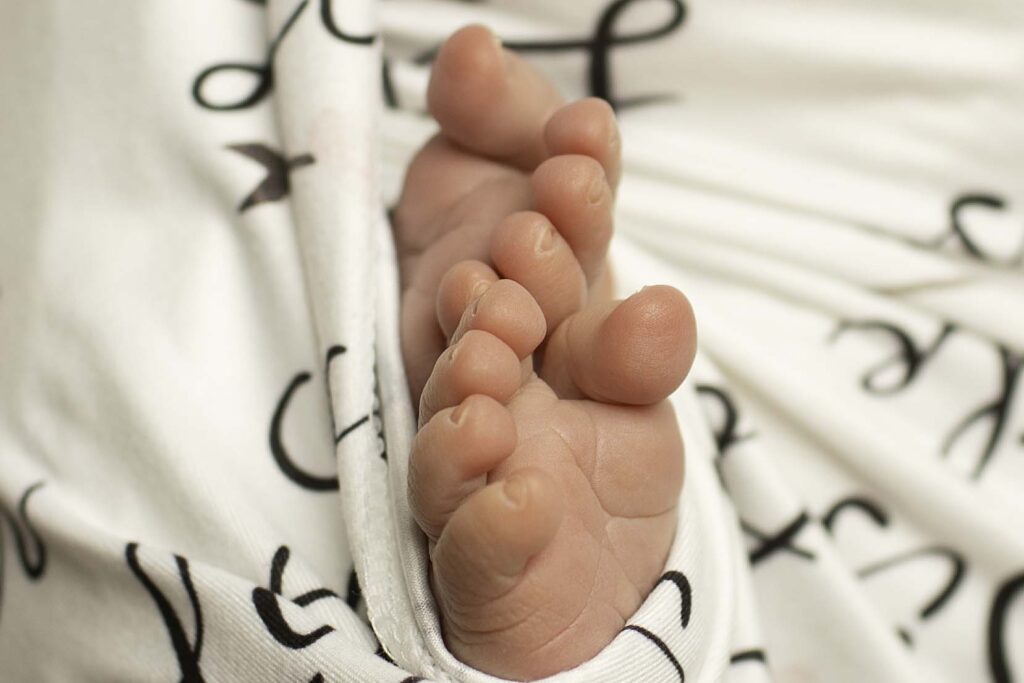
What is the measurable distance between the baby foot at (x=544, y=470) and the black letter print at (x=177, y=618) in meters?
0.15

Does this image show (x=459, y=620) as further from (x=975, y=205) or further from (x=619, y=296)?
(x=975, y=205)

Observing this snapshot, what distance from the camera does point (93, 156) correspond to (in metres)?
0.66

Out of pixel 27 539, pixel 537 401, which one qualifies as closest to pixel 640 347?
pixel 537 401

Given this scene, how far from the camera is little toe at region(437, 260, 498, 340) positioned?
48 cm

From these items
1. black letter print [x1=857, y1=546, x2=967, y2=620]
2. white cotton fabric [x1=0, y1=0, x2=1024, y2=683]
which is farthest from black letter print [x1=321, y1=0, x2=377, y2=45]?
black letter print [x1=857, y1=546, x2=967, y2=620]

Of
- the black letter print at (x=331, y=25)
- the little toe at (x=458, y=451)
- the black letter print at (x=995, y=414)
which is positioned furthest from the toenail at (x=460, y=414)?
the black letter print at (x=995, y=414)

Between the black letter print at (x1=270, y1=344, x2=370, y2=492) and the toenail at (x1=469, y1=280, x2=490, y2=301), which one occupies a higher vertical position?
the toenail at (x1=469, y1=280, x2=490, y2=301)

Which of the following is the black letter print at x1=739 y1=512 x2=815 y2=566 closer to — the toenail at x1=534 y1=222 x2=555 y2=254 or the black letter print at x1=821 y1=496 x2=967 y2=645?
the black letter print at x1=821 y1=496 x2=967 y2=645

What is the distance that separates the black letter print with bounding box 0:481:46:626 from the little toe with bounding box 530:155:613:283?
0.36m

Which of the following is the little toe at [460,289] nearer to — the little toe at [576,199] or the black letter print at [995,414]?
the little toe at [576,199]

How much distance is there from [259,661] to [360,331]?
0.63 feet

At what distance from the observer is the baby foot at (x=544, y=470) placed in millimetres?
405

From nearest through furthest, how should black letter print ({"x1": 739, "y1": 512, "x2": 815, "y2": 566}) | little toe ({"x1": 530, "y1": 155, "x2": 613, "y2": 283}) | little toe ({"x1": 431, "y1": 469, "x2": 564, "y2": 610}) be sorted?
1. little toe ({"x1": 431, "y1": 469, "x2": 564, "y2": 610})
2. little toe ({"x1": 530, "y1": 155, "x2": 613, "y2": 283})
3. black letter print ({"x1": 739, "y1": 512, "x2": 815, "y2": 566})

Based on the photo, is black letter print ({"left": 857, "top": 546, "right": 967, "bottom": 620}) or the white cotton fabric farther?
black letter print ({"left": 857, "top": 546, "right": 967, "bottom": 620})
